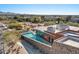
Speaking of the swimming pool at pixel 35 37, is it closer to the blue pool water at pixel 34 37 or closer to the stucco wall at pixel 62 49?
the blue pool water at pixel 34 37

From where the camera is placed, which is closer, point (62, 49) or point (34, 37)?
point (62, 49)

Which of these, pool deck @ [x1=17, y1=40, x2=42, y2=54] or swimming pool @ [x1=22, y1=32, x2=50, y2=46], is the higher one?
swimming pool @ [x1=22, y1=32, x2=50, y2=46]

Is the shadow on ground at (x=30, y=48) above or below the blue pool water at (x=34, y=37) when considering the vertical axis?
below

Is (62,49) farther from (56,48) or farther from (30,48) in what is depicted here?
(30,48)

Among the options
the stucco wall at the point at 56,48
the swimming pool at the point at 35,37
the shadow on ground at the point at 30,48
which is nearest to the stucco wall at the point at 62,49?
the stucco wall at the point at 56,48

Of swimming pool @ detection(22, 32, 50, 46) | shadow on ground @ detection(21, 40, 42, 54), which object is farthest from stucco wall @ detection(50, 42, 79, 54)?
shadow on ground @ detection(21, 40, 42, 54)

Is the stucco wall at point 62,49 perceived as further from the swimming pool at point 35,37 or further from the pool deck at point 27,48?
the pool deck at point 27,48

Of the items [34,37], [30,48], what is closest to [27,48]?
[30,48]

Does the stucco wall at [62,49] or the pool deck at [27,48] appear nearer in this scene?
the stucco wall at [62,49]

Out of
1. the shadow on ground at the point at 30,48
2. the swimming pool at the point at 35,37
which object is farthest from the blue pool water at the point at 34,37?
the shadow on ground at the point at 30,48

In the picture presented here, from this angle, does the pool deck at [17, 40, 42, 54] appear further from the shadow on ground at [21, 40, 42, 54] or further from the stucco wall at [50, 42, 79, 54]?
the stucco wall at [50, 42, 79, 54]

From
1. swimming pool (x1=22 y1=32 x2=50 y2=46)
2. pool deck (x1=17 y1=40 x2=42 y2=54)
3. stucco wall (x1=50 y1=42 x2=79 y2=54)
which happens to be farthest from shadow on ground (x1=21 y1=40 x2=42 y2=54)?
stucco wall (x1=50 y1=42 x2=79 y2=54)

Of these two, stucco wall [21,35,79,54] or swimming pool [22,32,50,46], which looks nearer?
stucco wall [21,35,79,54]
